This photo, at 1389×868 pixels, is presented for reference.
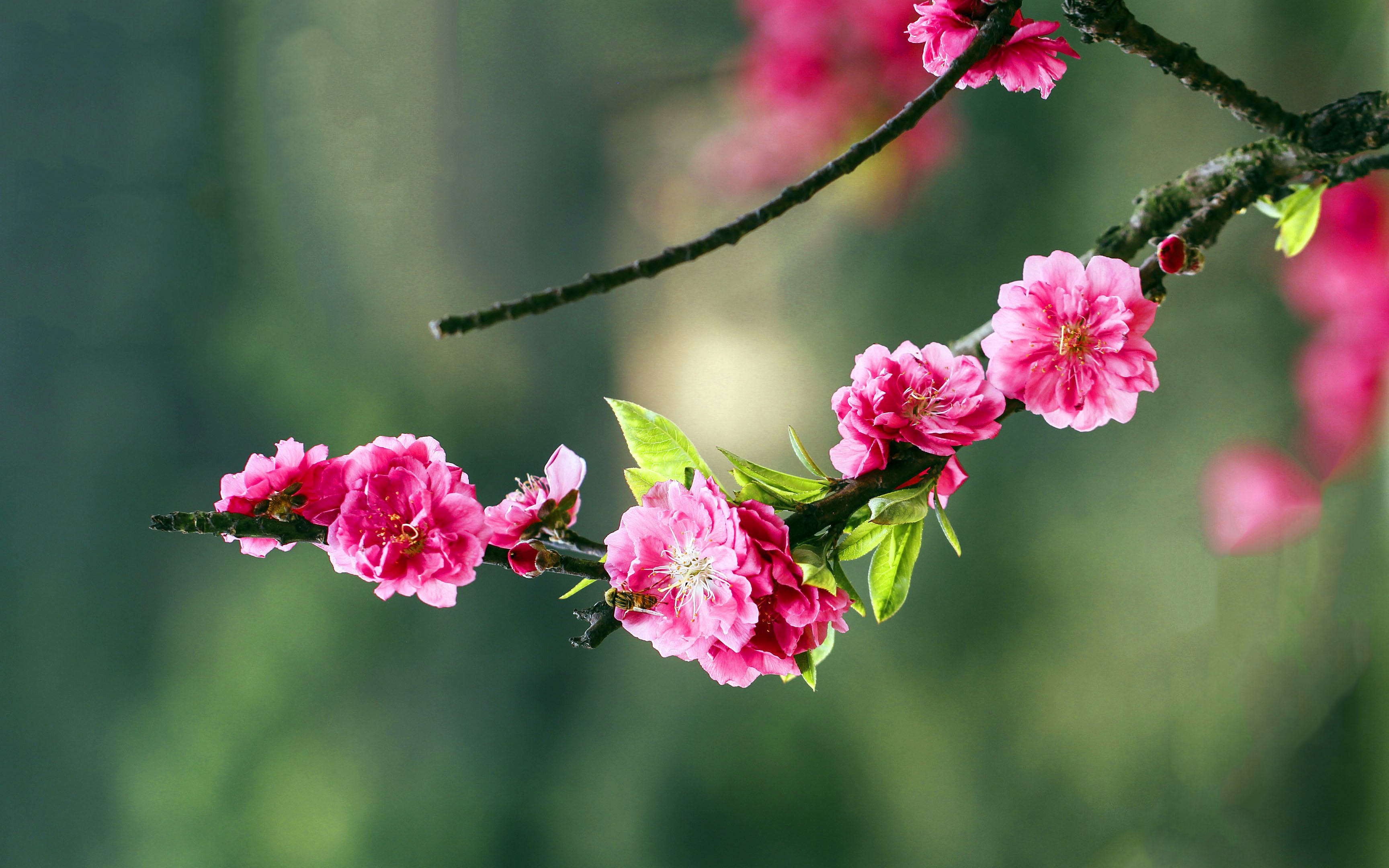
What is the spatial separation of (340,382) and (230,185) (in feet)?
1.00

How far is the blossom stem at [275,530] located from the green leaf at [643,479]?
28 mm

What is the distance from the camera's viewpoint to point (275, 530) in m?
0.27

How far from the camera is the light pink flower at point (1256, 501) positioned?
65 centimetres

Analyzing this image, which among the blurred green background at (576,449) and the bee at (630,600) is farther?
the blurred green background at (576,449)

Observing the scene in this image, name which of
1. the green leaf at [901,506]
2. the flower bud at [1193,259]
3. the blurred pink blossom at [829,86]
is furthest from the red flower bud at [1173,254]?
the blurred pink blossom at [829,86]

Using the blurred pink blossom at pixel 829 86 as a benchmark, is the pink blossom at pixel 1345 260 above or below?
below

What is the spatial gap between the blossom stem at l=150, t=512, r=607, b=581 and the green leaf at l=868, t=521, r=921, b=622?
11 cm

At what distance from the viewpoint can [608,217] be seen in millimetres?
907

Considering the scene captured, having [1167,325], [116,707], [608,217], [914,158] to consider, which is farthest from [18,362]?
[1167,325]

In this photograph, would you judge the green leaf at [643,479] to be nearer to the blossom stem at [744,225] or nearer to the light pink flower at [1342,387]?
the blossom stem at [744,225]

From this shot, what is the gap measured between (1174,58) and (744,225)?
0.72ft

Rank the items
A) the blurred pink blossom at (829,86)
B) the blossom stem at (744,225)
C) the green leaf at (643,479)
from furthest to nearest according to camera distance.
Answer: the blurred pink blossom at (829,86)
the green leaf at (643,479)
the blossom stem at (744,225)

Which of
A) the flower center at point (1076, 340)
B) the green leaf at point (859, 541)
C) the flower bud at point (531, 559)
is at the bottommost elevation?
the green leaf at point (859, 541)

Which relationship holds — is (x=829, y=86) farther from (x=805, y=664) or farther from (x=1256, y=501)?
(x=805, y=664)
